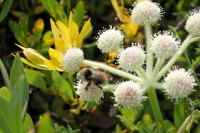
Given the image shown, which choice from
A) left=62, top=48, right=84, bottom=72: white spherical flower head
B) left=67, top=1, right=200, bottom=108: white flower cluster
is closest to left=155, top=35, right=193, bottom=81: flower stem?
left=67, top=1, right=200, bottom=108: white flower cluster

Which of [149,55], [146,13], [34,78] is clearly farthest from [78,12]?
[149,55]

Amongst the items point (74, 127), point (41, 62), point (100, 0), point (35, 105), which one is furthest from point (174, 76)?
point (100, 0)

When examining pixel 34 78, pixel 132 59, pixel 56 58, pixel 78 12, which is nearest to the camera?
pixel 132 59

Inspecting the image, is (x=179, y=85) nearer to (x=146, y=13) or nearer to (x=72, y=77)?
(x=146, y=13)

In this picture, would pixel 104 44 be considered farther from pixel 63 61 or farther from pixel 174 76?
pixel 174 76

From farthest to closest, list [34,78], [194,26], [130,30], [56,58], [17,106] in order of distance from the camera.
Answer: [130,30]
[34,78]
[56,58]
[194,26]
[17,106]

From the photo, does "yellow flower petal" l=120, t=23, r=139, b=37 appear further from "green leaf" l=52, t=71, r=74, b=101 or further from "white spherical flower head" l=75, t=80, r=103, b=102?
"white spherical flower head" l=75, t=80, r=103, b=102
